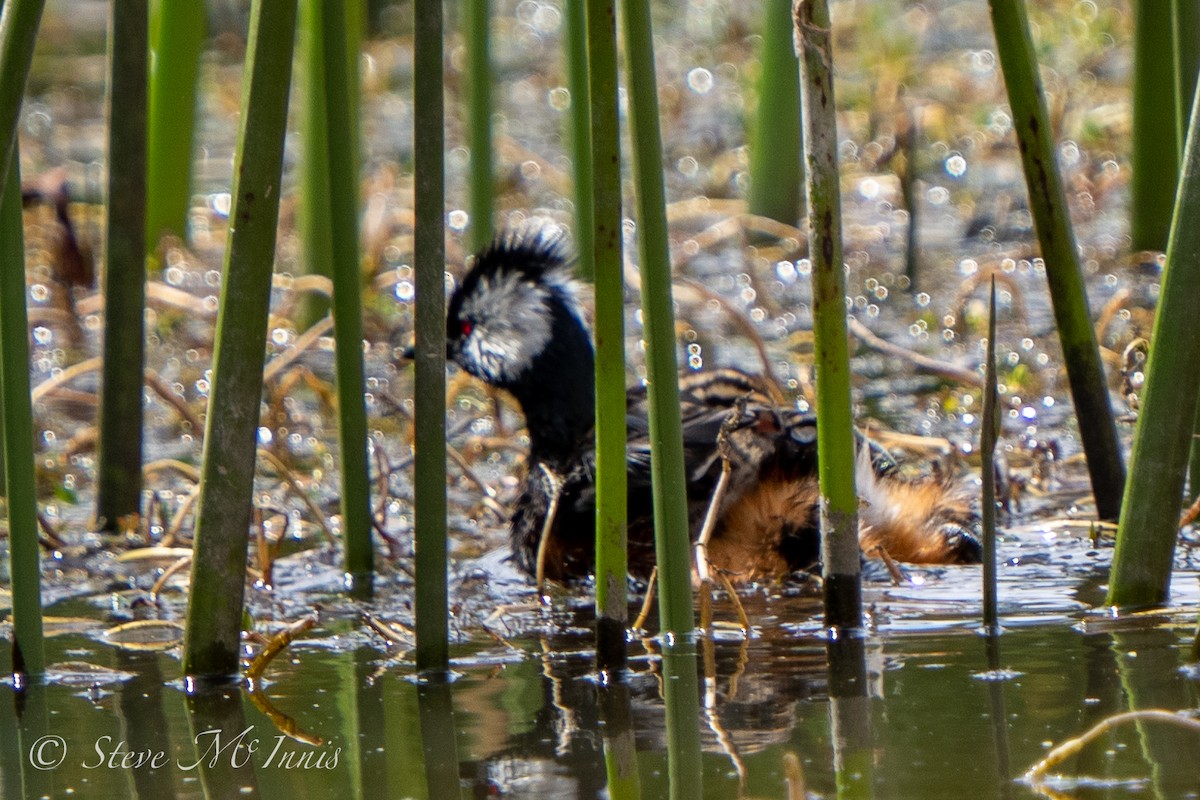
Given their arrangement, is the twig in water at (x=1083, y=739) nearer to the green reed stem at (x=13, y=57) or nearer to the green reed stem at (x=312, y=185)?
the green reed stem at (x=13, y=57)

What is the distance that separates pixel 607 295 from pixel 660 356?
14 cm

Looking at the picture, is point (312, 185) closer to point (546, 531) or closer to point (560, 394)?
point (560, 394)

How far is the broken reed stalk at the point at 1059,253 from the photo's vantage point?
3590 mm

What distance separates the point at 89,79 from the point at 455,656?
28.2ft

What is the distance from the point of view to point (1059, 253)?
380 centimetres

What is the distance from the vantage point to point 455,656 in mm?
3396

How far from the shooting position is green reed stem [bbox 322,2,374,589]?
3.58 meters

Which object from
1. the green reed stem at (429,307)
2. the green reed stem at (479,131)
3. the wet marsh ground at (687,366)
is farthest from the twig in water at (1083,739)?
the green reed stem at (479,131)

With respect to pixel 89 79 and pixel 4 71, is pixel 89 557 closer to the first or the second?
pixel 4 71

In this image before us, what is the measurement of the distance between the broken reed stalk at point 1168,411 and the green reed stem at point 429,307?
4.12 ft

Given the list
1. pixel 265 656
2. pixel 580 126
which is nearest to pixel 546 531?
pixel 265 656
